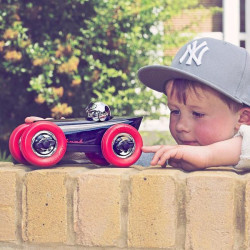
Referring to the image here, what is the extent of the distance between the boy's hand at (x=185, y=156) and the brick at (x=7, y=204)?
1.50ft

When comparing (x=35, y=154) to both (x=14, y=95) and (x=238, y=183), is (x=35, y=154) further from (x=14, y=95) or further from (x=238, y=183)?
(x=14, y=95)

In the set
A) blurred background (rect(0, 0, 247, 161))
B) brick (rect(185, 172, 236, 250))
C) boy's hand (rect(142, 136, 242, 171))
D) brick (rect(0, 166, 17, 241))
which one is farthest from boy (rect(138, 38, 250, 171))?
blurred background (rect(0, 0, 247, 161))

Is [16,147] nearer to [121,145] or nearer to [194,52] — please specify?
[121,145]

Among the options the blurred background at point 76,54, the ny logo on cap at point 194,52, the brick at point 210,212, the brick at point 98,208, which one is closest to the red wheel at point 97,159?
the brick at point 98,208

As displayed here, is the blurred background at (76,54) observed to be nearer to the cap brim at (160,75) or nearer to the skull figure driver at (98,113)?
the cap brim at (160,75)

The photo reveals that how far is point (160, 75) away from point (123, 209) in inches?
33.5

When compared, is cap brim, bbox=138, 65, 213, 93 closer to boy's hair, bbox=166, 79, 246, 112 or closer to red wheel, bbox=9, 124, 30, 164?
boy's hair, bbox=166, 79, 246, 112

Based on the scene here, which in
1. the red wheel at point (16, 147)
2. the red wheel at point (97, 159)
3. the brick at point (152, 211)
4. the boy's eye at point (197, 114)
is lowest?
the brick at point (152, 211)

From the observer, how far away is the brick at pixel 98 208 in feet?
5.46

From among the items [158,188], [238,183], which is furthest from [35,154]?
[238,183]

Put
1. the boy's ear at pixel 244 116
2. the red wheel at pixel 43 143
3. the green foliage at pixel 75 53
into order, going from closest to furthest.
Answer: the red wheel at pixel 43 143 < the boy's ear at pixel 244 116 < the green foliage at pixel 75 53

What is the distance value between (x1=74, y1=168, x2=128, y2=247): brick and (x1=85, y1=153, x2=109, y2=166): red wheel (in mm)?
218

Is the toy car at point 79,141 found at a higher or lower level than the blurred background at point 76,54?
lower

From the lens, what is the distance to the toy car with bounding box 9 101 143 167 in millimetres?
1735
